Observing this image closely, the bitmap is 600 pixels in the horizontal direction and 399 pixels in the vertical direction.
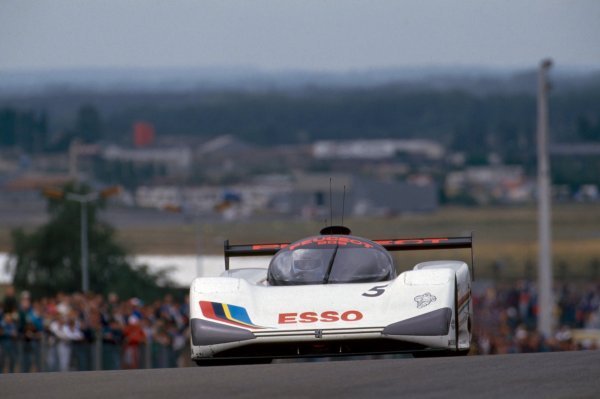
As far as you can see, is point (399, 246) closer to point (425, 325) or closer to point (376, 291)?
point (376, 291)

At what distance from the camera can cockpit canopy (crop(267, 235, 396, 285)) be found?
15398mm

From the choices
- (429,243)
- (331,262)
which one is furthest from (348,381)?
(429,243)

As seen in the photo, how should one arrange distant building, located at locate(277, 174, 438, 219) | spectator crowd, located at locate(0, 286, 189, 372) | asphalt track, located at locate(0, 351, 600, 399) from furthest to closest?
distant building, located at locate(277, 174, 438, 219) < spectator crowd, located at locate(0, 286, 189, 372) < asphalt track, located at locate(0, 351, 600, 399)

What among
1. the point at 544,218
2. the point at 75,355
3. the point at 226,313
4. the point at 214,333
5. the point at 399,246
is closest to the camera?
the point at 214,333

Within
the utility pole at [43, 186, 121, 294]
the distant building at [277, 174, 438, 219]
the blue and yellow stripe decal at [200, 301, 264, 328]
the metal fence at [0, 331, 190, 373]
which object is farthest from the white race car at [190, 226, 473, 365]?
the distant building at [277, 174, 438, 219]

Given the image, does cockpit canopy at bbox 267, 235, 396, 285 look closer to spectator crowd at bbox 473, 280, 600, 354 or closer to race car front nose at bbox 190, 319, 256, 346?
race car front nose at bbox 190, 319, 256, 346

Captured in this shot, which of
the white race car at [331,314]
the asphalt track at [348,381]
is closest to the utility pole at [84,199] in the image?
the white race car at [331,314]

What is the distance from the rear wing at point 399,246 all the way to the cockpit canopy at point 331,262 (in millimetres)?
679

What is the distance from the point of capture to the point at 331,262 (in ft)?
50.9

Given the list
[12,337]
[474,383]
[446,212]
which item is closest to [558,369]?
[474,383]

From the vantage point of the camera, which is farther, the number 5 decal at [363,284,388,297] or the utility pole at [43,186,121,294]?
the utility pole at [43,186,121,294]

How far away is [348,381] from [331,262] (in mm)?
4015

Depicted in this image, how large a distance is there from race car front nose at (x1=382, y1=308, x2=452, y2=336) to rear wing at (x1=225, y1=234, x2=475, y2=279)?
85.9 inches

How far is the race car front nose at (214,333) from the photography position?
46.1ft
